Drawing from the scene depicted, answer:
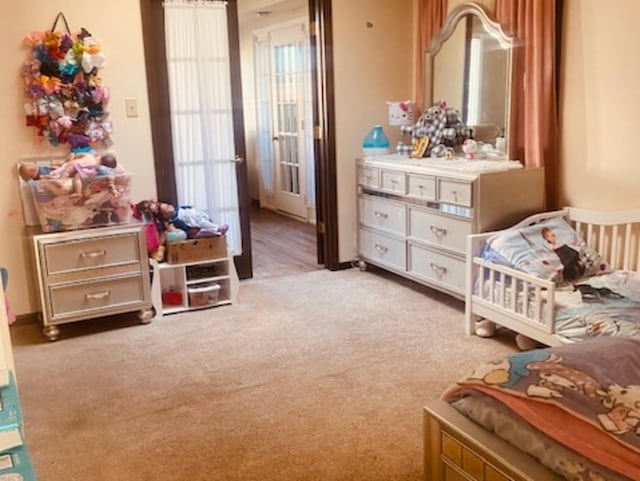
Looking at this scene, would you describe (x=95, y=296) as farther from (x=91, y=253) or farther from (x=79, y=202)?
(x=79, y=202)

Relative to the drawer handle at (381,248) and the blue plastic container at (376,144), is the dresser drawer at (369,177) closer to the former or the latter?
the blue plastic container at (376,144)

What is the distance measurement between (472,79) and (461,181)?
0.93 metres

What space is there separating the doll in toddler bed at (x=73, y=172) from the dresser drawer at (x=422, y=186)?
6.03 feet

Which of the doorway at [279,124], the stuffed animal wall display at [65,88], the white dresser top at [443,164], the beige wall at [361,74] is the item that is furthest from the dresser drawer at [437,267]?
the stuffed animal wall display at [65,88]

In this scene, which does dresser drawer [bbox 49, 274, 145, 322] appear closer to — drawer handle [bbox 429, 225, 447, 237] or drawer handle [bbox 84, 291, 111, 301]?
drawer handle [bbox 84, 291, 111, 301]

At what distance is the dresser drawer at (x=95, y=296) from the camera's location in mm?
3713

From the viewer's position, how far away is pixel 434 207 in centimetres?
404

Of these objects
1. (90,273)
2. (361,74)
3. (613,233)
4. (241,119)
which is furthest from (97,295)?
(613,233)

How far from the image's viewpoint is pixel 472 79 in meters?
4.30

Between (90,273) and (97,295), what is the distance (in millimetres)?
141

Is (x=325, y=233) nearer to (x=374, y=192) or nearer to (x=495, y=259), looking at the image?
(x=374, y=192)

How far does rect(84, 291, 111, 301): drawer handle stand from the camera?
378 centimetres

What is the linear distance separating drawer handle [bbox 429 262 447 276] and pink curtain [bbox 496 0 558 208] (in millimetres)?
753

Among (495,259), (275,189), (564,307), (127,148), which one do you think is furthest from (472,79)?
(275,189)
